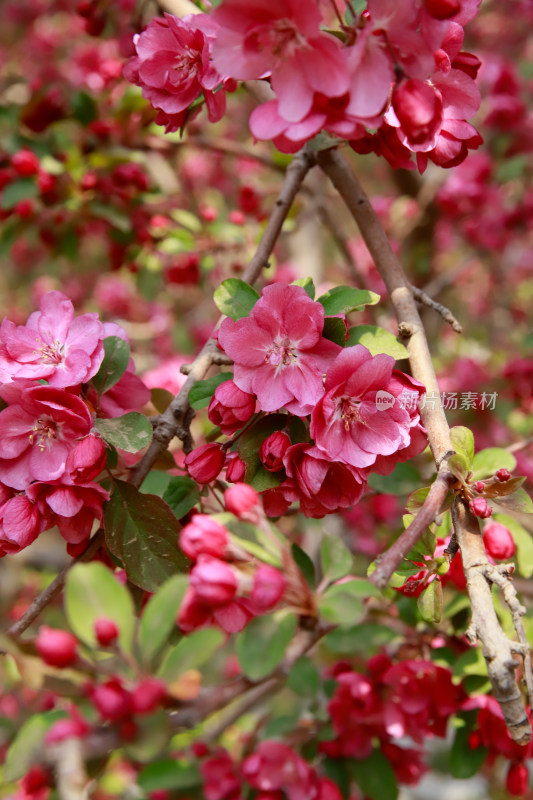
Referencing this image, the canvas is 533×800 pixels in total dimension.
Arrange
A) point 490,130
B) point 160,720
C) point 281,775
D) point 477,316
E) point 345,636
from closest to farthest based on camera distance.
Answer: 1. point 160,720
2. point 345,636
3. point 281,775
4. point 490,130
5. point 477,316

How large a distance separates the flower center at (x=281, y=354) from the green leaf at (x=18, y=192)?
1.29 m

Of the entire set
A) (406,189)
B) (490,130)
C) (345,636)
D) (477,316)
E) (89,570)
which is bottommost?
(477,316)

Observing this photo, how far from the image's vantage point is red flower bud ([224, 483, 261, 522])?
2.36 feet

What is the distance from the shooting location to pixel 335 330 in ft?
3.09

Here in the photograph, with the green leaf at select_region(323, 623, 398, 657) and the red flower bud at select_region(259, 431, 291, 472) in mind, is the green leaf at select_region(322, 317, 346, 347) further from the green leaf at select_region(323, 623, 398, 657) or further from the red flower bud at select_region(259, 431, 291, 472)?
the green leaf at select_region(323, 623, 398, 657)

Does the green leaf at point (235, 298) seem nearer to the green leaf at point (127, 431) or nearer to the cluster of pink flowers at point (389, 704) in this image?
the green leaf at point (127, 431)

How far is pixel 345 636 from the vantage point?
75 centimetres

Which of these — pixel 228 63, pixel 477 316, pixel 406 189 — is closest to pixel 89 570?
pixel 228 63

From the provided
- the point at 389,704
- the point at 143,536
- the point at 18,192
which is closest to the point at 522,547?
the point at 389,704

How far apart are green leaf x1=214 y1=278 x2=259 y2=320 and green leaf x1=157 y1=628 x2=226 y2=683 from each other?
51 cm

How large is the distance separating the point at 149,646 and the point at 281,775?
349 mm

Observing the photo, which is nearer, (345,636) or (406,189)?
(345,636)

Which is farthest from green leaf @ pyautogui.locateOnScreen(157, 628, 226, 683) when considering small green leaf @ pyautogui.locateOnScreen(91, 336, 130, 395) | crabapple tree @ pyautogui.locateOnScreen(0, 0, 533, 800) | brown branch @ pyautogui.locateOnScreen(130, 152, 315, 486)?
small green leaf @ pyautogui.locateOnScreen(91, 336, 130, 395)

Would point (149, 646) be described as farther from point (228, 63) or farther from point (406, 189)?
point (406, 189)
